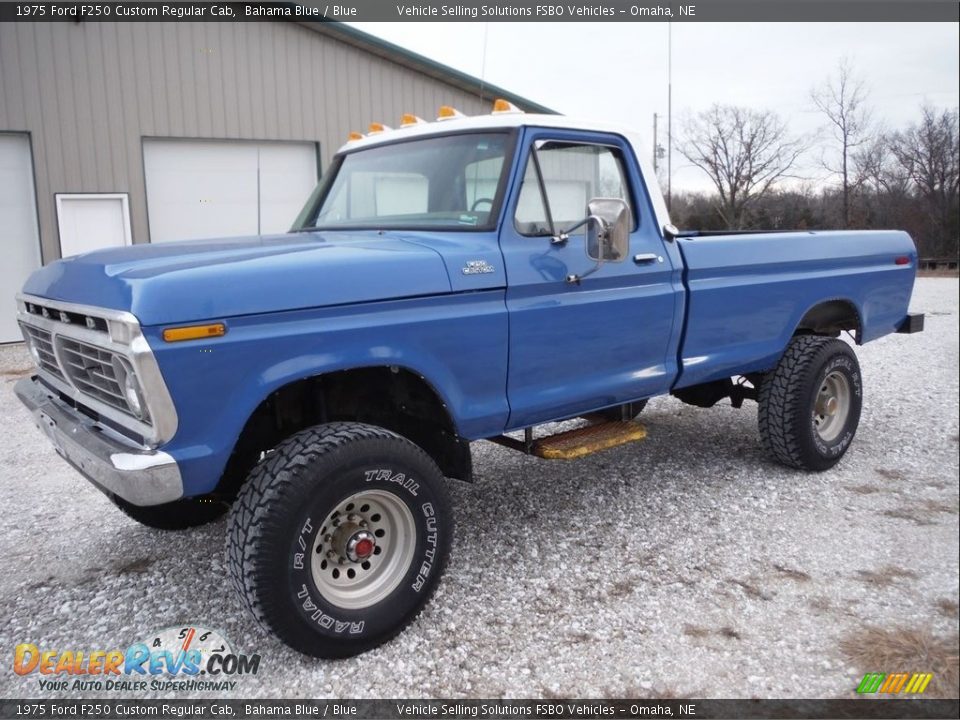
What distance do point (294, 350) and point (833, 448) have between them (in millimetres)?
3809

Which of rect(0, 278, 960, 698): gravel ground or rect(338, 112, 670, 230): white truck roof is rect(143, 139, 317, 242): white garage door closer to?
rect(0, 278, 960, 698): gravel ground

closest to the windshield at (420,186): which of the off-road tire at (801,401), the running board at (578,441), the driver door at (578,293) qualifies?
the driver door at (578,293)

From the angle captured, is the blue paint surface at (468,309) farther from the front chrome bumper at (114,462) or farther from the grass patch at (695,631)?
the grass patch at (695,631)

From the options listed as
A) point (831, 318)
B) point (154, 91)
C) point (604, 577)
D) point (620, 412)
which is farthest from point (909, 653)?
point (154, 91)

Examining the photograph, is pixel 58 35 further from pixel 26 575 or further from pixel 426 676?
pixel 426 676

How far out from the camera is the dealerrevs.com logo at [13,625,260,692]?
2922 millimetres

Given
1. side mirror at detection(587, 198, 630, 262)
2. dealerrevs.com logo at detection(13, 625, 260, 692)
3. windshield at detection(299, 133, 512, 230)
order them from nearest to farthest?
dealerrevs.com logo at detection(13, 625, 260, 692)
side mirror at detection(587, 198, 630, 262)
windshield at detection(299, 133, 512, 230)

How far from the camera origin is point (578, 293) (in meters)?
3.66

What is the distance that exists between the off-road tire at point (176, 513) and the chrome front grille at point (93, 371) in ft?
2.89

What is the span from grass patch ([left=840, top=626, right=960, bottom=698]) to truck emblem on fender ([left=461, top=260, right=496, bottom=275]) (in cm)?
205

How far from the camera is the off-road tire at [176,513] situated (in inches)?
154

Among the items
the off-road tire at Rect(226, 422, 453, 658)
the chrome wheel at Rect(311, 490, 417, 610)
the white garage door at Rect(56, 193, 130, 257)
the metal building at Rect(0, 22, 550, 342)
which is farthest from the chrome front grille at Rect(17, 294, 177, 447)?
the white garage door at Rect(56, 193, 130, 257)

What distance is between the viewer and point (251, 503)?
279 centimetres

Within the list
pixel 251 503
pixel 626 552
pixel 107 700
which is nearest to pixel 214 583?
pixel 107 700
